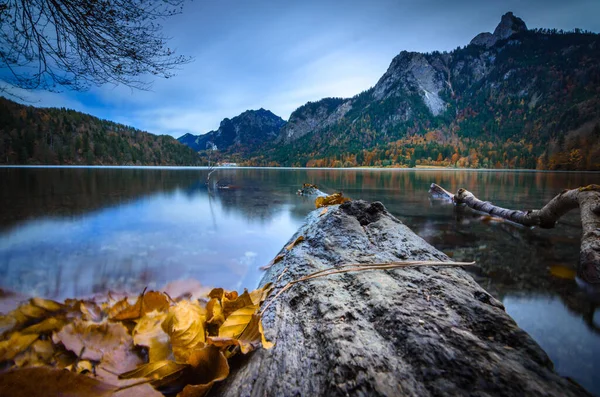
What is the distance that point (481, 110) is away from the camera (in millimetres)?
107000

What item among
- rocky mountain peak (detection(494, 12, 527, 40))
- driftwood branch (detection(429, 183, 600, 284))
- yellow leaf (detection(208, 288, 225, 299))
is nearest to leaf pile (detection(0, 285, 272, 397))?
yellow leaf (detection(208, 288, 225, 299))

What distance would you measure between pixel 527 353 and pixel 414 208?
22.1ft

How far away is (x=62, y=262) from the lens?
8.75ft

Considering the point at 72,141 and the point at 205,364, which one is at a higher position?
the point at 72,141

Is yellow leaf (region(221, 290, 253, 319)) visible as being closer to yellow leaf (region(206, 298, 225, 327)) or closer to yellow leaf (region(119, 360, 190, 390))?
yellow leaf (region(206, 298, 225, 327))

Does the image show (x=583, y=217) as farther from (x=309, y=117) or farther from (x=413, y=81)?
(x=309, y=117)

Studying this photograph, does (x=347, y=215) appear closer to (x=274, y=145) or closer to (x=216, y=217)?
(x=216, y=217)

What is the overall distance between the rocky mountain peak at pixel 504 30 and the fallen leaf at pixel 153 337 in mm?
194849

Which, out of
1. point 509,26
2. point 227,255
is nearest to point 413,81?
point 509,26

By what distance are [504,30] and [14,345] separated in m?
207

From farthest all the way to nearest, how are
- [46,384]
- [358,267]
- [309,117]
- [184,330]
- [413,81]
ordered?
[309,117] → [413,81] → [358,267] → [184,330] → [46,384]

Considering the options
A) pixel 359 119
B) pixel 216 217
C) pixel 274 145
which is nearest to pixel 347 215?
pixel 216 217

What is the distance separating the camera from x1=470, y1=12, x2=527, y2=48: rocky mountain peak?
137750mm

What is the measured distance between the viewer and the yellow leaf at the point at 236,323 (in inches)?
38.6
